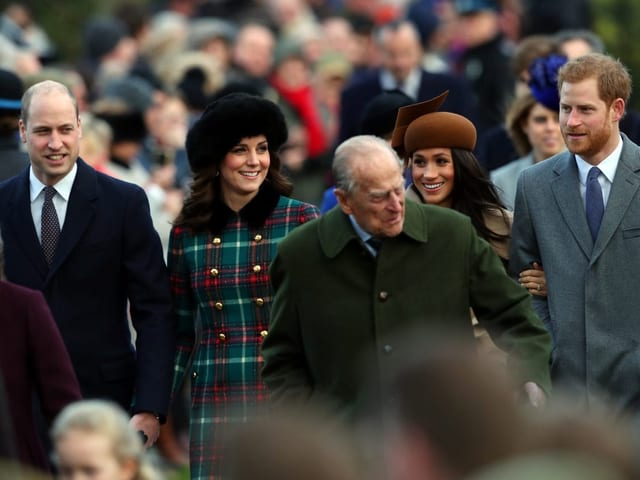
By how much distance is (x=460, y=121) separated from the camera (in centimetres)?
905

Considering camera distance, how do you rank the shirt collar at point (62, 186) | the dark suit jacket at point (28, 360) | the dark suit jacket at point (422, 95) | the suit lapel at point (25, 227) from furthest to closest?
1. the dark suit jacket at point (422, 95)
2. the shirt collar at point (62, 186)
3. the suit lapel at point (25, 227)
4. the dark suit jacket at point (28, 360)

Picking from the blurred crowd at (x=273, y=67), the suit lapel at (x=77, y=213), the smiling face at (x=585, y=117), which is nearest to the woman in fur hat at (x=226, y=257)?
the suit lapel at (x=77, y=213)

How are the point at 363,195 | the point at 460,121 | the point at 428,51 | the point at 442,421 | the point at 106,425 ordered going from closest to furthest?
the point at 442,421 < the point at 106,425 < the point at 363,195 < the point at 460,121 < the point at 428,51

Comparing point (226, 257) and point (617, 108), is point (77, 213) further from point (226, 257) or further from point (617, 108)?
point (617, 108)

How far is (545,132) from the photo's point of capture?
10.6m

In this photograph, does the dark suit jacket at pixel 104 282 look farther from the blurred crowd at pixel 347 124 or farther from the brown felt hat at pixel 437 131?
the brown felt hat at pixel 437 131

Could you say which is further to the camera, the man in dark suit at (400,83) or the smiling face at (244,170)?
the man in dark suit at (400,83)

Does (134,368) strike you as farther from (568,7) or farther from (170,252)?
(568,7)

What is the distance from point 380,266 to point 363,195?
300 mm

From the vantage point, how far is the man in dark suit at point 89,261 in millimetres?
8805

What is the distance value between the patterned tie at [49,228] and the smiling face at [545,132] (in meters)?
3.01

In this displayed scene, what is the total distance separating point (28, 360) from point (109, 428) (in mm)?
1490

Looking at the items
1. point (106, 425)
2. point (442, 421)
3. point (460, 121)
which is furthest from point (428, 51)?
point (442, 421)

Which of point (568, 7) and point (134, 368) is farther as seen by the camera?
point (568, 7)
